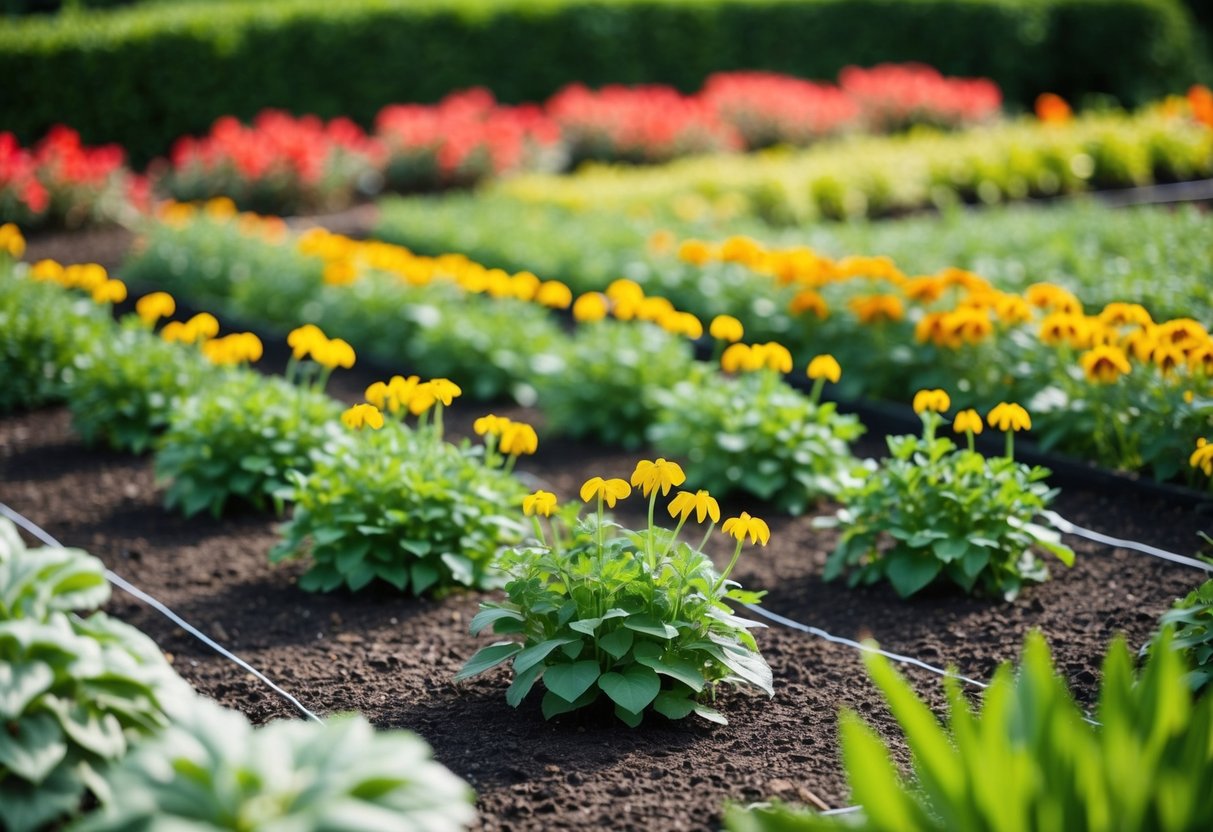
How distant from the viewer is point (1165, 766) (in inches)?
85.4

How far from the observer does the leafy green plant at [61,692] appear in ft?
7.60

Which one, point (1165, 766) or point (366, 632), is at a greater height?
point (1165, 766)

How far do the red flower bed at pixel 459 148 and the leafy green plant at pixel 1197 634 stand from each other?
964cm

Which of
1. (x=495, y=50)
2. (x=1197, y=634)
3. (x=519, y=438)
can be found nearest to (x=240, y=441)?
(x=519, y=438)

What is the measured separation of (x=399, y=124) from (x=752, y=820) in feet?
36.5

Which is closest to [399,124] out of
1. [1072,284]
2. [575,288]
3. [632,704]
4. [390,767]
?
[575,288]

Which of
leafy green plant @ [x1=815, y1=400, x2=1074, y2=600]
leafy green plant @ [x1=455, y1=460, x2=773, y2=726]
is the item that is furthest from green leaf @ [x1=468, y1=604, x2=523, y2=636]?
leafy green plant @ [x1=815, y1=400, x2=1074, y2=600]

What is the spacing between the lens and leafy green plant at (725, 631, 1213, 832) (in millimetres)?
1985

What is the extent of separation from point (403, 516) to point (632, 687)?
127cm

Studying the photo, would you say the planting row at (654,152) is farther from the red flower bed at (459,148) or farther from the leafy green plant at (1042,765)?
the leafy green plant at (1042,765)

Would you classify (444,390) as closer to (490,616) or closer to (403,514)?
(403,514)

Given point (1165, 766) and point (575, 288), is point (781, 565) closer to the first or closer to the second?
point (1165, 766)

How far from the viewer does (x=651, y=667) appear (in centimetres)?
327

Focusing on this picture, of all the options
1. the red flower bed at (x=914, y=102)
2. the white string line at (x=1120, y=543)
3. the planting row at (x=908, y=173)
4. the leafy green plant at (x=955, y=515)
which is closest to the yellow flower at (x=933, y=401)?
the leafy green plant at (x=955, y=515)
